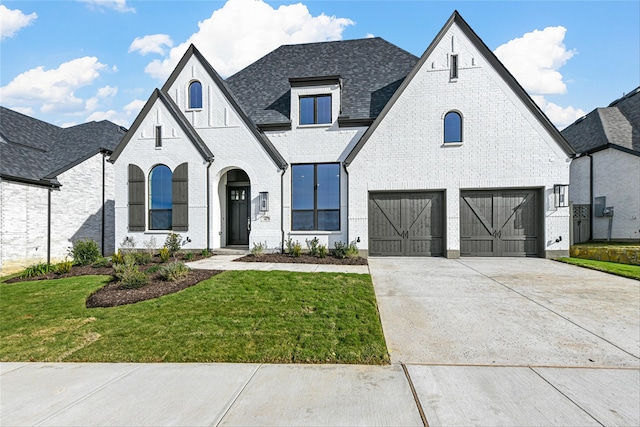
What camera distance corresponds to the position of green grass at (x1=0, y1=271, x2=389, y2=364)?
4262 mm

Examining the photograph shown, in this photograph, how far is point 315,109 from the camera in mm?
13992

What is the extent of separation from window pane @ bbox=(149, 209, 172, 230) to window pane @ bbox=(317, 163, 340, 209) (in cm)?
678

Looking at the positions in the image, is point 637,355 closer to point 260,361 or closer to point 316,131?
point 260,361

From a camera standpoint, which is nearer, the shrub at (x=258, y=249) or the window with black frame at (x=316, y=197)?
the shrub at (x=258, y=249)

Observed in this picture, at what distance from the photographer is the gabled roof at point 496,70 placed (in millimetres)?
12172

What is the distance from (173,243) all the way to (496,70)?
15.0 metres

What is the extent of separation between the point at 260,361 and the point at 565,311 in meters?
5.73

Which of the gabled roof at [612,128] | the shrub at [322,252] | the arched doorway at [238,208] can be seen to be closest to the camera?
the shrub at [322,252]

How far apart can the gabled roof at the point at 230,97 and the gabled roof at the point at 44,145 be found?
6.50m

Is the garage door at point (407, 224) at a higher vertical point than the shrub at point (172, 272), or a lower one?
higher

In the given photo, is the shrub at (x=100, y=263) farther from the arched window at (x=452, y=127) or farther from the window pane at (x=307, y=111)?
the arched window at (x=452, y=127)

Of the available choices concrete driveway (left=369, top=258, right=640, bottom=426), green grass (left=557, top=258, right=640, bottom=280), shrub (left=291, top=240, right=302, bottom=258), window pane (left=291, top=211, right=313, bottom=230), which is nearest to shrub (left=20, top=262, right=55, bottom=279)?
shrub (left=291, top=240, right=302, bottom=258)

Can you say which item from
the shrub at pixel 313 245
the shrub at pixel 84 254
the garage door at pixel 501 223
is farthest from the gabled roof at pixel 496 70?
the shrub at pixel 84 254

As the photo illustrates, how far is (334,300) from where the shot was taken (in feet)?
20.7
